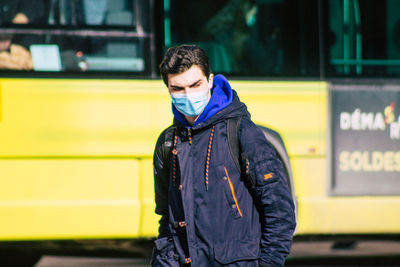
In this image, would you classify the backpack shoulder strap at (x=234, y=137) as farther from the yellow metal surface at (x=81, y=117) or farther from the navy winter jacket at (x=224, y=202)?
the yellow metal surface at (x=81, y=117)

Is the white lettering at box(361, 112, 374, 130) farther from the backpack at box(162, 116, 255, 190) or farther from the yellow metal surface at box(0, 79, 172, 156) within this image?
the backpack at box(162, 116, 255, 190)

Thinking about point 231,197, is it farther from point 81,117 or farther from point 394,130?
point 394,130

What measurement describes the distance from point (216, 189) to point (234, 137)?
0.72 ft

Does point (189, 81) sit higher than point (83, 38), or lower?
lower

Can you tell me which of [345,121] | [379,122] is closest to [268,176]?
[345,121]

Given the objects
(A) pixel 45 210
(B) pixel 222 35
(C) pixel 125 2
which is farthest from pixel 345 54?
(A) pixel 45 210

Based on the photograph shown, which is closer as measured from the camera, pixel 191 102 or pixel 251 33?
pixel 191 102

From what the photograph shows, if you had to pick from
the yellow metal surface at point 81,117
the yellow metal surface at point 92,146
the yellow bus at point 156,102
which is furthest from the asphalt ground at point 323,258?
the yellow metal surface at point 81,117

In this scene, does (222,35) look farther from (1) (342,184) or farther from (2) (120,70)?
(1) (342,184)

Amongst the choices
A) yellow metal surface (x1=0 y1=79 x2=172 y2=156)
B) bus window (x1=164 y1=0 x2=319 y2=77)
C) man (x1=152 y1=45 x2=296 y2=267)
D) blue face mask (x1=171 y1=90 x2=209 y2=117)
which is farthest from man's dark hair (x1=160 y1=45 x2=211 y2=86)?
bus window (x1=164 y1=0 x2=319 y2=77)

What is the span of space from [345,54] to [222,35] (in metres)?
1.12

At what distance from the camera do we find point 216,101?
88.4 inches

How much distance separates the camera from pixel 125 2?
15.5ft

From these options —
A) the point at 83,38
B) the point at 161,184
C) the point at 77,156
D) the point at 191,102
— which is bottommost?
the point at 77,156
